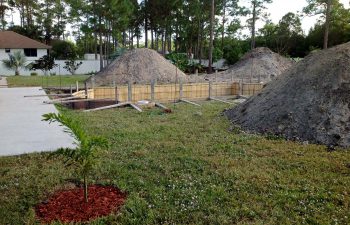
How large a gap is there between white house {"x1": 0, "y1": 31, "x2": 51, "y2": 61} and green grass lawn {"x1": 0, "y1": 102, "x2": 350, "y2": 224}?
25.1m

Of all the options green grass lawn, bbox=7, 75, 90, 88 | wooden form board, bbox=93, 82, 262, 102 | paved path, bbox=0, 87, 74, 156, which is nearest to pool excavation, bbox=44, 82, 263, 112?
wooden form board, bbox=93, 82, 262, 102

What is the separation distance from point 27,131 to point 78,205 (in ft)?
12.2

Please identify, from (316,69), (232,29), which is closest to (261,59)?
(232,29)

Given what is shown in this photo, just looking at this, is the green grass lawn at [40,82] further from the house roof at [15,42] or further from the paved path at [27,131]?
the house roof at [15,42]

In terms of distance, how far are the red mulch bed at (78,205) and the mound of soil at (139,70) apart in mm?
12744

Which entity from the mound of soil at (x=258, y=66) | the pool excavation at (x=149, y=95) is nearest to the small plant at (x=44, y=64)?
the mound of soil at (x=258, y=66)

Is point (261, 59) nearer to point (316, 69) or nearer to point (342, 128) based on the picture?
point (316, 69)

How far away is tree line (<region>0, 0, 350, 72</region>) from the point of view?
26.0m

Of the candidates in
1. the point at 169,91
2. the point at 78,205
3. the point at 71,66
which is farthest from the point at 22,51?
the point at 78,205

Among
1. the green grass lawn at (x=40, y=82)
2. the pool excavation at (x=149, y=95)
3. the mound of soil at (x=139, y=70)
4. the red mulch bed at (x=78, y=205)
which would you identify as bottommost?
the red mulch bed at (x=78, y=205)

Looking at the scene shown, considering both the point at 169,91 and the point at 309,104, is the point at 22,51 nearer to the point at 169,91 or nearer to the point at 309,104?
the point at 169,91

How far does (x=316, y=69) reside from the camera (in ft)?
26.0

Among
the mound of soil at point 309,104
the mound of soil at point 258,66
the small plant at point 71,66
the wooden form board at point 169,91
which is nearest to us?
the mound of soil at point 309,104

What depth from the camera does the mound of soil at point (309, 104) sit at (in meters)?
6.41
